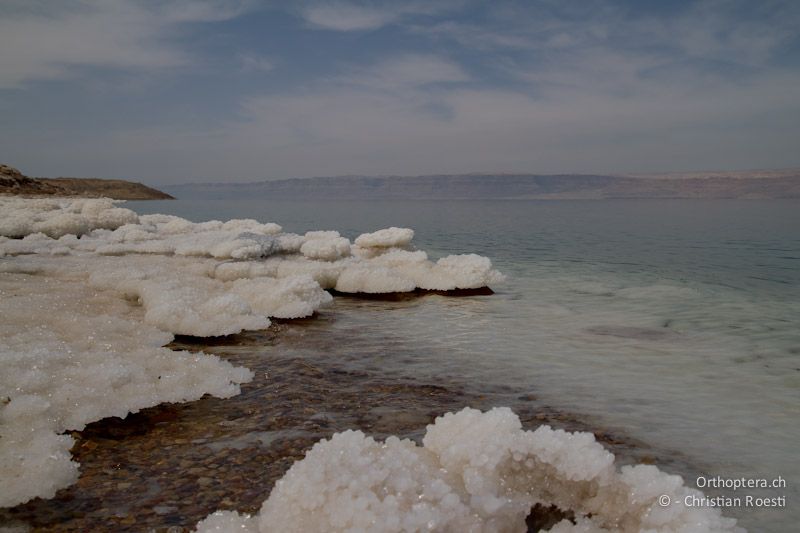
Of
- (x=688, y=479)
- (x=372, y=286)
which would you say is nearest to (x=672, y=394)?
(x=688, y=479)

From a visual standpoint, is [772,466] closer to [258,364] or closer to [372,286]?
[258,364]

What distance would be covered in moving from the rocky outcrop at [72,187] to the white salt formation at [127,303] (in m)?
33.3

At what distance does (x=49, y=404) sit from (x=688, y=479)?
13.7 feet

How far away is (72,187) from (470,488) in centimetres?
9386

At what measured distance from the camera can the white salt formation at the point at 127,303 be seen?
360cm

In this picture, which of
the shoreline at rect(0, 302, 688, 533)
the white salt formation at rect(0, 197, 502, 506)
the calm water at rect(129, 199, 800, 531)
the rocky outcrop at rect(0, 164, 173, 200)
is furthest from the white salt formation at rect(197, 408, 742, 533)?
the rocky outcrop at rect(0, 164, 173, 200)

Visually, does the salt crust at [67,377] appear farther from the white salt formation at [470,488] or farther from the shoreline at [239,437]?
the white salt formation at [470,488]

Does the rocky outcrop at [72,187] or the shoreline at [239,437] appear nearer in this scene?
the shoreline at [239,437]

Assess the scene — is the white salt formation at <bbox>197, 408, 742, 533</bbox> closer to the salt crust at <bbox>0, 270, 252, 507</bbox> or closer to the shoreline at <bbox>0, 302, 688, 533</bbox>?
the shoreline at <bbox>0, 302, 688, 533</bbox>

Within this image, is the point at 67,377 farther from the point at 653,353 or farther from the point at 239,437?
the point at 653,353

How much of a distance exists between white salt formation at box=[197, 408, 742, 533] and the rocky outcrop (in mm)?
45693

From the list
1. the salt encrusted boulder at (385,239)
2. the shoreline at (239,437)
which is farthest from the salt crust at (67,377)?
the salt encrusted boulder at (385,239)

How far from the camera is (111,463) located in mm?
3312

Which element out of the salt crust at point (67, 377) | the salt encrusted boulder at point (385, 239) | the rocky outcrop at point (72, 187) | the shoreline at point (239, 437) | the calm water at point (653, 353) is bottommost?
the calm water at point (653, 353)
